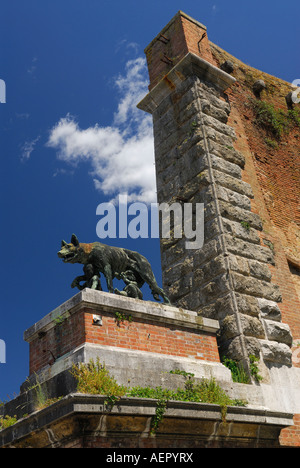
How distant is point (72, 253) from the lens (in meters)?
7.40

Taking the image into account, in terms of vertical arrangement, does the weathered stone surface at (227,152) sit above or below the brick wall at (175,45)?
below

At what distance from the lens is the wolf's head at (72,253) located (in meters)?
7.37

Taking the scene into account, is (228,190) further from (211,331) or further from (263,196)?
(211,331)

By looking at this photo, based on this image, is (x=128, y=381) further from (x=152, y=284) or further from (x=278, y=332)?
(x=278, y=332)

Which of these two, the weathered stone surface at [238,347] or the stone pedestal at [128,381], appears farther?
the weathered stone surface at [238,347]

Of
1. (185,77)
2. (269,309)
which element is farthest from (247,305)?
(185,77)

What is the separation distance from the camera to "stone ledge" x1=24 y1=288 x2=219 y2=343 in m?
6.36

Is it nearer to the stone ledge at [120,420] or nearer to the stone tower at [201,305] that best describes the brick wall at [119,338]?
the stone tower at [201,305]

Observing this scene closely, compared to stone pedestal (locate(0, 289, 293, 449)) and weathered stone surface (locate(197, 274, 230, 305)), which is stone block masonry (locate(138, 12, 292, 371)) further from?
stone pedestal (locate(0, 289, 293, 449))

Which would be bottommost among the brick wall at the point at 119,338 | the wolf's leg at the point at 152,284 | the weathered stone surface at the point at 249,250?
the brick wall at the point at 119,338

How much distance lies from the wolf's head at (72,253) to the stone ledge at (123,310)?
904 millimetres

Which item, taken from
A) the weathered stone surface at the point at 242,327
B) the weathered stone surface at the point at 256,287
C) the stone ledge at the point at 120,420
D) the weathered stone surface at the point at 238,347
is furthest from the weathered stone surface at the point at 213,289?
the stone ledge at the point at 120,420

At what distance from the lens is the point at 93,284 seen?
7059 millimetres

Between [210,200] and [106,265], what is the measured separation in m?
2.51
